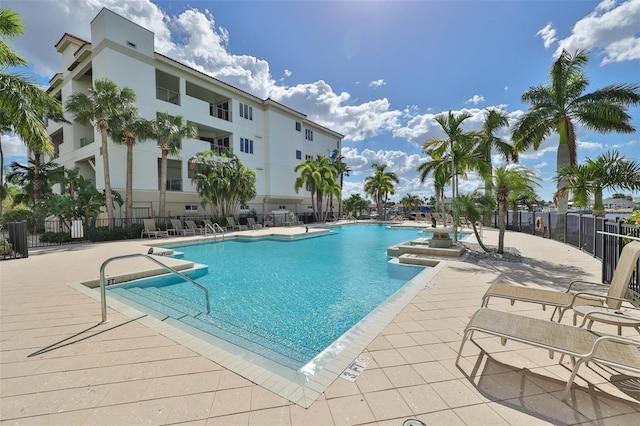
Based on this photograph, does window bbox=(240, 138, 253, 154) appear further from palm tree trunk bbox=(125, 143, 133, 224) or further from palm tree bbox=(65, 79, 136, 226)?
palm tree bbox=(65, 79, 136, 226)

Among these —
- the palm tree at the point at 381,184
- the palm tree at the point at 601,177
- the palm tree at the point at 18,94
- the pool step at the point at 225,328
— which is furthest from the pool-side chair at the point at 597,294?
the palm tree at the point at 381,184

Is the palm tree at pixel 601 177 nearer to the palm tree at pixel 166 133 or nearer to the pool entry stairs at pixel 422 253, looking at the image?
the pool entry stairs at pixel 422 253

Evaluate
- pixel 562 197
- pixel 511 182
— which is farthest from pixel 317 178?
pixel 511 182

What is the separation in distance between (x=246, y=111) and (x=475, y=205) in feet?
75.0

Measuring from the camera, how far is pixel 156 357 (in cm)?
297

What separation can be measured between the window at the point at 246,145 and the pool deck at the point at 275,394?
22986 mm

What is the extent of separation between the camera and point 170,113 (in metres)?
19.7

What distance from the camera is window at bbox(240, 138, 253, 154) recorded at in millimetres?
25516

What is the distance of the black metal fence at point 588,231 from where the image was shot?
5.36m

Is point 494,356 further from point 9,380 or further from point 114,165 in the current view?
point 114,165

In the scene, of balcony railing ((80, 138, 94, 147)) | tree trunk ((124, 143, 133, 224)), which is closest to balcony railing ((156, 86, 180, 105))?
balcony railing ((80, 138, 94, 147))

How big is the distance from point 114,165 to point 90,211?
13.7ft

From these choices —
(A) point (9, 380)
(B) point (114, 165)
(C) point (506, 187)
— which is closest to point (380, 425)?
(A) point (9, 380)

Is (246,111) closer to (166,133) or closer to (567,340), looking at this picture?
(166,133)
